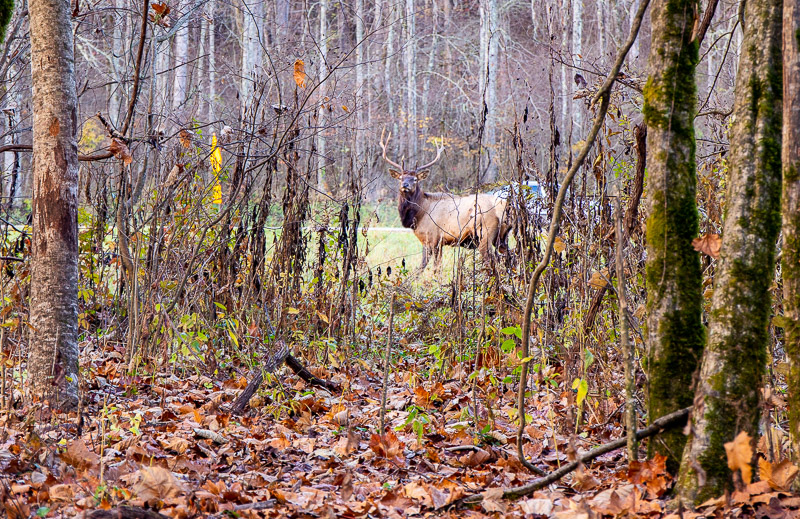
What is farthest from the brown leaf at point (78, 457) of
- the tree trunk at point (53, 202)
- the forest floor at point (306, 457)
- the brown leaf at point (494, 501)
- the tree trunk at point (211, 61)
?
the tree trunk at point (211, 61)

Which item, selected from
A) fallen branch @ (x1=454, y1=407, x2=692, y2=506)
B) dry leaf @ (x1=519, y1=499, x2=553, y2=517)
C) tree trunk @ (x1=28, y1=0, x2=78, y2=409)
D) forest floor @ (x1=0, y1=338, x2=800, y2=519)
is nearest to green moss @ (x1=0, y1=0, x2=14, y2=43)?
tree trunk @ (x1=28, y1=0, x2=78, y2=409)

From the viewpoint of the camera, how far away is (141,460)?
323 centimetres

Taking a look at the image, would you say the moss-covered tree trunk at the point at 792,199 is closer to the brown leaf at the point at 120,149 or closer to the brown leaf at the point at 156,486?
the brown leaf at the point at 156,486

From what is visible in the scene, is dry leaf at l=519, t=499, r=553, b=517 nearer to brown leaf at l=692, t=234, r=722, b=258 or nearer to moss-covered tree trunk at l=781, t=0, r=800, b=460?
moss-covered tree trunk at l=781, t=0, r=800, b=460

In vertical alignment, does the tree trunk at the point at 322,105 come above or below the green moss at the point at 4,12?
above

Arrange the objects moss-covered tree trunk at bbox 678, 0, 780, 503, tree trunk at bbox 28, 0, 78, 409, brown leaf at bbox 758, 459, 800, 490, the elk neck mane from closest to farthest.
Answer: moss-covered tree trunk at bbox 678, 0, 780, 503, brown leaf at bbox 758, 459, 800, 490, tree trunk at bbox 28, 0, 78, 409, the elk neck mane

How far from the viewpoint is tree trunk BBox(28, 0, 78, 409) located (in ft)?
12.2

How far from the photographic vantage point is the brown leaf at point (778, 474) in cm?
249

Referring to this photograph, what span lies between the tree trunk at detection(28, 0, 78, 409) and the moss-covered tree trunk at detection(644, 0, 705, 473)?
2.84m

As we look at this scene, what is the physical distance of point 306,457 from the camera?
354 cm

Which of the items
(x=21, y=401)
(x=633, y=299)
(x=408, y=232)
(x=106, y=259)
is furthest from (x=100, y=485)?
(x=408, y=232)

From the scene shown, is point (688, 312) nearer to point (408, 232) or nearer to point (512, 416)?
point (512, 416)

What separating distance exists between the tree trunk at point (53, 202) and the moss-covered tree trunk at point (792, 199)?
3.25 metres

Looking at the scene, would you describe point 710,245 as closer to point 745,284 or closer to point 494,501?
point 745,284
